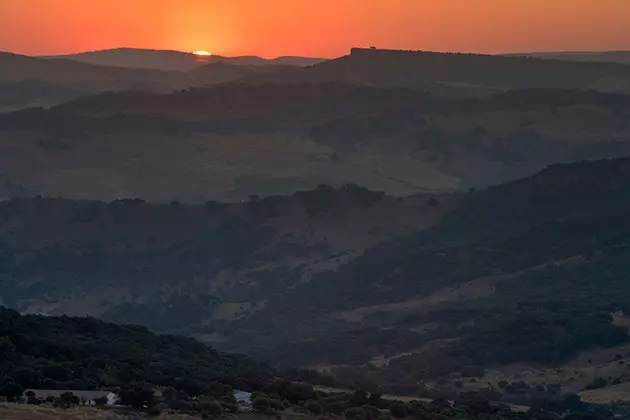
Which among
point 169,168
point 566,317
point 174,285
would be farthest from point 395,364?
point 169,168

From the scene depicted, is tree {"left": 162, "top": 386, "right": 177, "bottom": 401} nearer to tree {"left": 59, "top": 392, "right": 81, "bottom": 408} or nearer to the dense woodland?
the dense woodland

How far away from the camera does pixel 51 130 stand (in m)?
169

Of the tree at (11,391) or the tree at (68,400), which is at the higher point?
the tree at (11,391)

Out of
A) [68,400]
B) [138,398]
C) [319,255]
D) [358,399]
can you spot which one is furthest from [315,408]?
[319,255]

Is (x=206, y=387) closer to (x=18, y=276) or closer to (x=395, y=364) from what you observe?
(x=395, y=364)

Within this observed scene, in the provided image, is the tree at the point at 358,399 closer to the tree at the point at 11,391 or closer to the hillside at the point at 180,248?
the tree at the point at 11,391

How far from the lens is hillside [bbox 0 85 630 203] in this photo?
160 metres

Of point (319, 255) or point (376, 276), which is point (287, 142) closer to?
point (319, 255)

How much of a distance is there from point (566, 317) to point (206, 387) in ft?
142

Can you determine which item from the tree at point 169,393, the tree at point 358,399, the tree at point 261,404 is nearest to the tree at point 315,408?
the tree at point 261,404

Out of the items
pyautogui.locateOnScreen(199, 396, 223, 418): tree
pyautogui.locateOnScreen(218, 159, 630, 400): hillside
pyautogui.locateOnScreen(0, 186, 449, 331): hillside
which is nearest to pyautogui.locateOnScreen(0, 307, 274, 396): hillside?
pyautogui.locateOnScreen(199, 396, 223, 418): tree

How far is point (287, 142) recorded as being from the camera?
187 meters

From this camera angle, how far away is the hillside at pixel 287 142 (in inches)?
6289

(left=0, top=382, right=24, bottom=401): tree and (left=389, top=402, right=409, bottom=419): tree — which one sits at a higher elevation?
(left=389, top=402, right=409, bottom=419): tree
